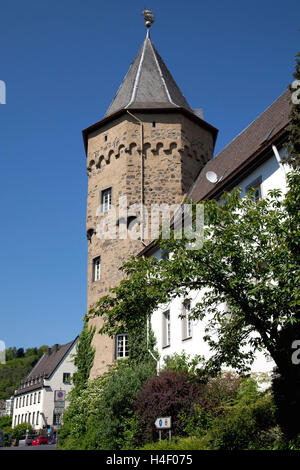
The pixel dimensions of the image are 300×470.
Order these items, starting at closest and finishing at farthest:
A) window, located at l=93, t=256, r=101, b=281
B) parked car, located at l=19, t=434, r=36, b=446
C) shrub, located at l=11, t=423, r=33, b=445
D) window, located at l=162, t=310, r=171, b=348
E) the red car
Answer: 1. window, located at l=162, t=310, r=171, b=348
2. window, located at l=93, t=256, r=101, b=281
3. the red car
4. parked car, located at l=19, t=434, r=36, b=446
5. shrub, located at l=11, t=423, r=33, b=445

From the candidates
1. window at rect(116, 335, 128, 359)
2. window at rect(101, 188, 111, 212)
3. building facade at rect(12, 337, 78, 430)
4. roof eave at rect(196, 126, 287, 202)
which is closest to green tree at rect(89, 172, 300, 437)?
roof eave at rect(196, 126, 287, 202)

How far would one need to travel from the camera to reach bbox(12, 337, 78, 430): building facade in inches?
2395

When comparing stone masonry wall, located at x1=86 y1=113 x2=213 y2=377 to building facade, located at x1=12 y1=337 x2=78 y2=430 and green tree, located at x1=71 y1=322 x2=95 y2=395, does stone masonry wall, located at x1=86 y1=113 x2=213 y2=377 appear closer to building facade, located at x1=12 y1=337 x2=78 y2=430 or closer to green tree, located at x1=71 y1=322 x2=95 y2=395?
green tree, located at x1=71 y1=322 x2=95 y2=395

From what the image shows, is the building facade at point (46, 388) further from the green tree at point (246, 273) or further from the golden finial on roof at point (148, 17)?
the green tree at point (246, 273)

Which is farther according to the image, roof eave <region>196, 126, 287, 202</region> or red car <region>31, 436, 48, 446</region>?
red car <region>31, 436, 48, 446</region>

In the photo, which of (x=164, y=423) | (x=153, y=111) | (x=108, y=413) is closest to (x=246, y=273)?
(x=164, y=423)

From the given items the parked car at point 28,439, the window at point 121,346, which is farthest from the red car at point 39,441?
the window at point 121,346

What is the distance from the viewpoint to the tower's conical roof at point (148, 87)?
26969 mm

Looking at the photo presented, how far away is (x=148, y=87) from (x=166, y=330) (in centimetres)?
1335

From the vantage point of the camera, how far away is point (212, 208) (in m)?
10.5

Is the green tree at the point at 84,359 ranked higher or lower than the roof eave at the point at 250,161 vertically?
lower

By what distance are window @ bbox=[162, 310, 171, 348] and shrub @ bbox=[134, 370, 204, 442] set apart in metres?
4.69

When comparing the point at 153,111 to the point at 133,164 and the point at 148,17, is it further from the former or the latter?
the point at 148,17
